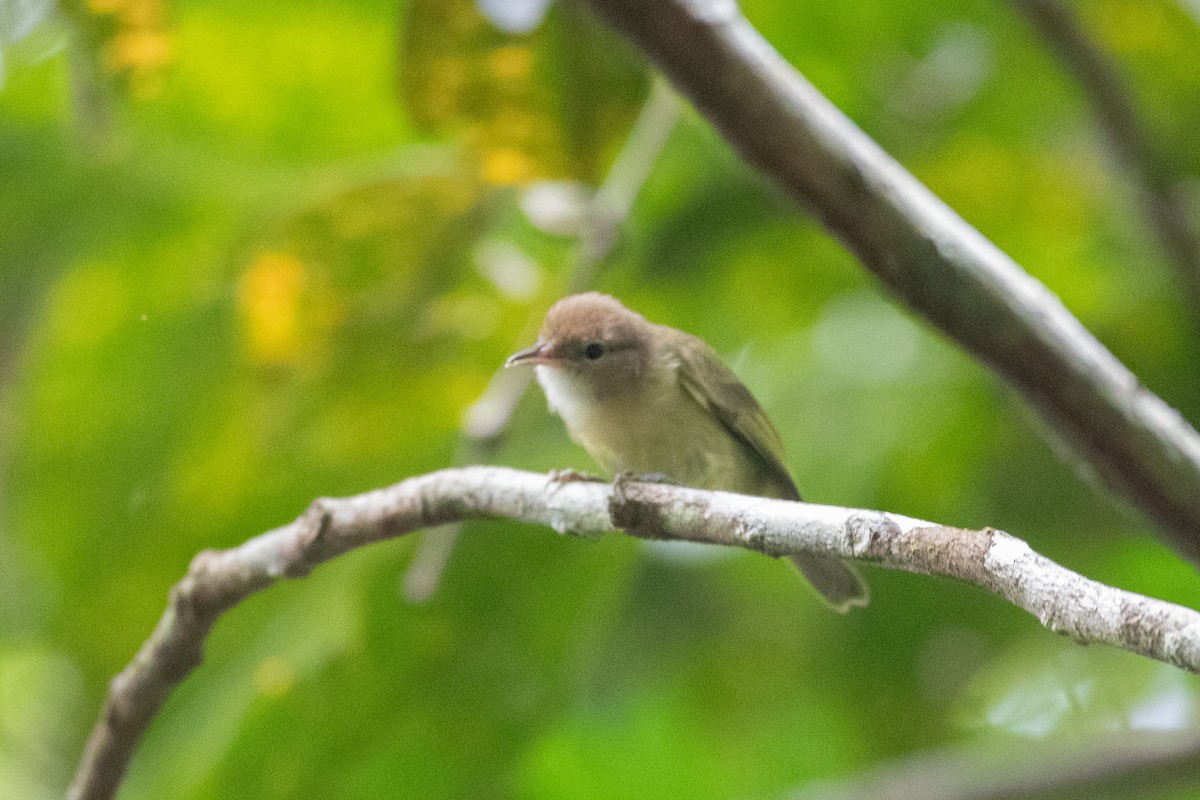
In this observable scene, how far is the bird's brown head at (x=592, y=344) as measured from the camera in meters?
2.98

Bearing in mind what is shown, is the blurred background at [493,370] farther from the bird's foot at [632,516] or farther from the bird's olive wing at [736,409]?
the bird's foot at [632,516]

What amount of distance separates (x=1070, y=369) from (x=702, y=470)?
82cm

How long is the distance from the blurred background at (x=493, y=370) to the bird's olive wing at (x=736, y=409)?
37 cm

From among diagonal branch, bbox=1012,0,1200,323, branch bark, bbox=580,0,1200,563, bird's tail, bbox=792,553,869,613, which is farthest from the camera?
diagonal branch, bbox=1012,0,1200,323

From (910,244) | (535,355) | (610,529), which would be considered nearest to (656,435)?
(535,355)

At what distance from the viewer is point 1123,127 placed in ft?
11.6

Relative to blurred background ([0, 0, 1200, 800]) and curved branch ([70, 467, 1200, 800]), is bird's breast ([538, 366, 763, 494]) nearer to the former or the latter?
blurred background ([0, 0, 1200, 800])

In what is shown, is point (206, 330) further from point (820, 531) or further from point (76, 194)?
point (820, 531)

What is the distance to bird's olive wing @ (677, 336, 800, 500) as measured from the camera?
9.77ft

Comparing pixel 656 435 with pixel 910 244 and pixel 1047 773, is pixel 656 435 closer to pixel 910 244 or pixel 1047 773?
pixel 910 244

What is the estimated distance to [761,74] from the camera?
246 centimetres

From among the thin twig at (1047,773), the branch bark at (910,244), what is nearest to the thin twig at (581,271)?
the branch bark at (910,244)

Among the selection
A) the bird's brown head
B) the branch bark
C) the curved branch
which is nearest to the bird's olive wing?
the bird's brown head

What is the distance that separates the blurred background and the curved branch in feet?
1.09
